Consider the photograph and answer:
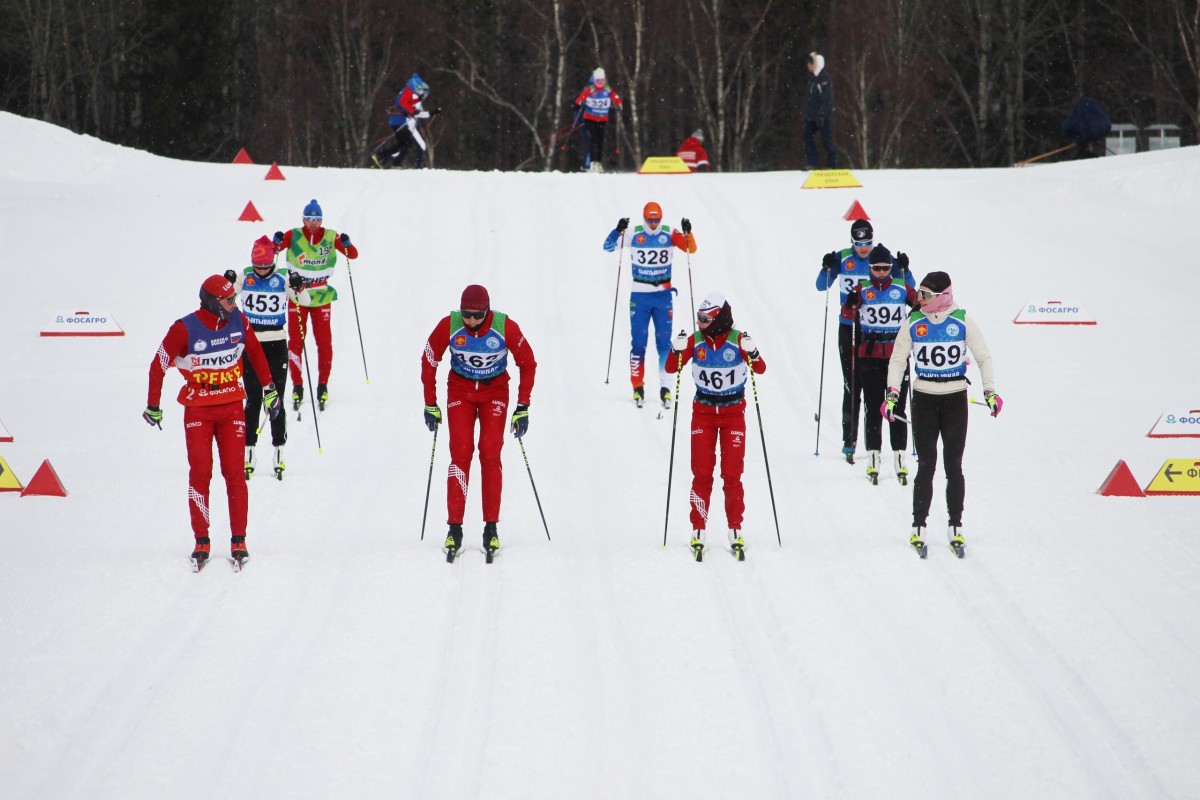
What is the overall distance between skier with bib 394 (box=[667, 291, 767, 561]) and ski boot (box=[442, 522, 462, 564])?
158cm

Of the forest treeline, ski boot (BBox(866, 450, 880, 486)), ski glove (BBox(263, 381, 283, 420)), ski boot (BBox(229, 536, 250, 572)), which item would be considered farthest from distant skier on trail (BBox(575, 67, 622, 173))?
ski boot (BBox(229, 536, 250, 572))

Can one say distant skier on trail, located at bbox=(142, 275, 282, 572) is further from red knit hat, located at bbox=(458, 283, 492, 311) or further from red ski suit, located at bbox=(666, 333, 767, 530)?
red ski suit, located at bbox=(666, 333, 767, 530)

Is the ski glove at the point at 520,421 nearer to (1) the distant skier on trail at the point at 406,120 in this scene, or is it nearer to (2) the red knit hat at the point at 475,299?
(2) the red knit hat at the point at 475,299

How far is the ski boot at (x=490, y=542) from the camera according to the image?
28.5ft

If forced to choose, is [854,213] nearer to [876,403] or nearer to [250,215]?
[250,215]

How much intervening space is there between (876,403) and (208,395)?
5309mm

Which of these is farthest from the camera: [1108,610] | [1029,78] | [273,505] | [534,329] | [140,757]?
[1029,78]

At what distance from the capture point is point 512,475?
11.1m

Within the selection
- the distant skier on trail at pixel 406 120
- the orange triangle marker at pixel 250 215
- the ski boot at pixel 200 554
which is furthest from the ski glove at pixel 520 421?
the distant skier on trail at pixel 406 120

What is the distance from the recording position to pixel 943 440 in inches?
340

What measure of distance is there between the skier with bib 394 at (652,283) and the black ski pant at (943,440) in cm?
436

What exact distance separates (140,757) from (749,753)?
2.86 meters

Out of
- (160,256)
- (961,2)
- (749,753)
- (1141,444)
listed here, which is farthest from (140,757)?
(961,2)

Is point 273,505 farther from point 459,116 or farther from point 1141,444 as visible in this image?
point 459,116
